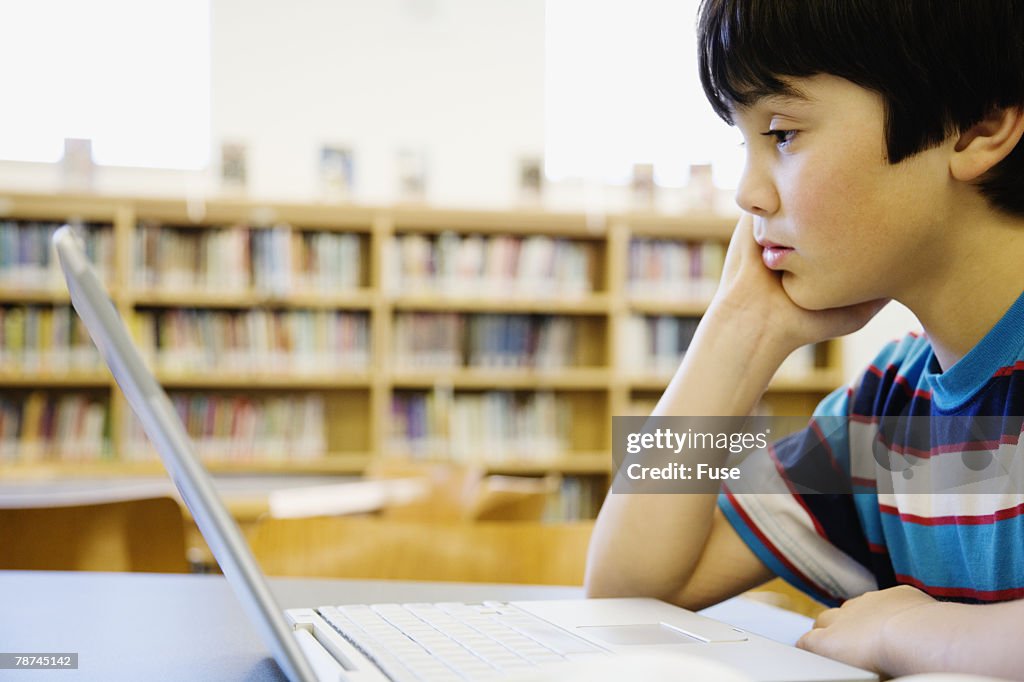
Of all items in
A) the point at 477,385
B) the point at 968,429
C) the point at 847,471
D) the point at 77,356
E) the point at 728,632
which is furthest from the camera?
the point at 477,385

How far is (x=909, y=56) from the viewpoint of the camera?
2.49 ft

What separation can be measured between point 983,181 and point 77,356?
376cm

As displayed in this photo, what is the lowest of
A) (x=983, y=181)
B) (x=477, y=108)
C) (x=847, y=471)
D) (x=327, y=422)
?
(x=327, y=422)

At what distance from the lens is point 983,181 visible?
0.80m

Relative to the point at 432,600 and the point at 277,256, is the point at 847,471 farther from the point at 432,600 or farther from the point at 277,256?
the point at 277,256

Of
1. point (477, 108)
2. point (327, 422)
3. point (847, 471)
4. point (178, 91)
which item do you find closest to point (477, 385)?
point (327, 422)

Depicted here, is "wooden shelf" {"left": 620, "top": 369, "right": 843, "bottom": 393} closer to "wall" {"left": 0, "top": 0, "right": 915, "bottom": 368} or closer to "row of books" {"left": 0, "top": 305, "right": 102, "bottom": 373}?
"wall" {"left": 0, "top": 0, "right": 915, "bottom": 368}

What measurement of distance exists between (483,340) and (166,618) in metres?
3.42

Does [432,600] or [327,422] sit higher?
[432,600]

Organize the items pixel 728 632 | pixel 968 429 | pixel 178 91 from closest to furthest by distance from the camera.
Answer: pixel 728 632, pixel 968 429, pixel 178 91

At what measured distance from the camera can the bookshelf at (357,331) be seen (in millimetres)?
3896

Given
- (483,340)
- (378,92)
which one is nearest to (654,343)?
(483,340)

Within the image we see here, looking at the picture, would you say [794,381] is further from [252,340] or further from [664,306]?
[252,340]

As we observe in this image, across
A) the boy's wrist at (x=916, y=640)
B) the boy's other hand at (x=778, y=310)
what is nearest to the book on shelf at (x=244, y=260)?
the boy's other hand at (x=778, y=310)
